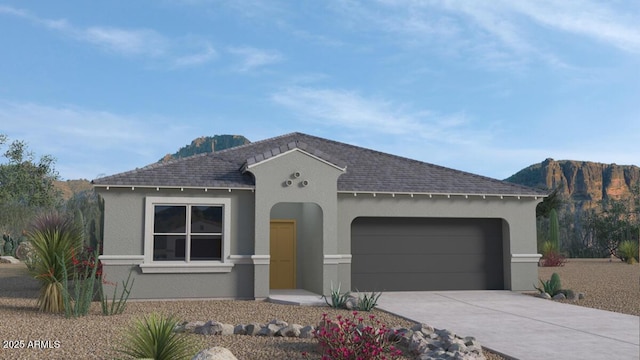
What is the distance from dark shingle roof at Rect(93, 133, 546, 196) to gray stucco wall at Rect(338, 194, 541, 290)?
31 cm

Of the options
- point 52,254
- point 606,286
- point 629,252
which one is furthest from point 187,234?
point 629,252

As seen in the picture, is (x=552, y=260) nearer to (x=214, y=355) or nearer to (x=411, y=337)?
(x=411, y=337)

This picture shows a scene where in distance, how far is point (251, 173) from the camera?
51.5 ft

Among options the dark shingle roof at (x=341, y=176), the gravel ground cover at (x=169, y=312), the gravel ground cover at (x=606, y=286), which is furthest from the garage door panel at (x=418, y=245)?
the gravel ground cover at (x=169, y=312)

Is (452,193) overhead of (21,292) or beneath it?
overhead

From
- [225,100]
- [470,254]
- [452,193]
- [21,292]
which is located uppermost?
[225,100]

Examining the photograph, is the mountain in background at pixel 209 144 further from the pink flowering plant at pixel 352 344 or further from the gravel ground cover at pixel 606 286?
the pink flowering plant at pixel 352 344

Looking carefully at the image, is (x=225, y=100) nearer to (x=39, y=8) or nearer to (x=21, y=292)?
(x=39, y=8)

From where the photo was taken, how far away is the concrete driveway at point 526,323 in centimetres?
892

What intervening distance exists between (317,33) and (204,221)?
300 inches

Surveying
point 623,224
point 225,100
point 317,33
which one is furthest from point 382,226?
point 623,224

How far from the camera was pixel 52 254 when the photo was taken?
13109 millimetres

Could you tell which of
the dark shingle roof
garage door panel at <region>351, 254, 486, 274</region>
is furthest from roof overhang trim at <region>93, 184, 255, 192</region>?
garage door panel at <region>351, 254, 486, 274</region>

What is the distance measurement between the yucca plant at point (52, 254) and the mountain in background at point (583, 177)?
7958cm
